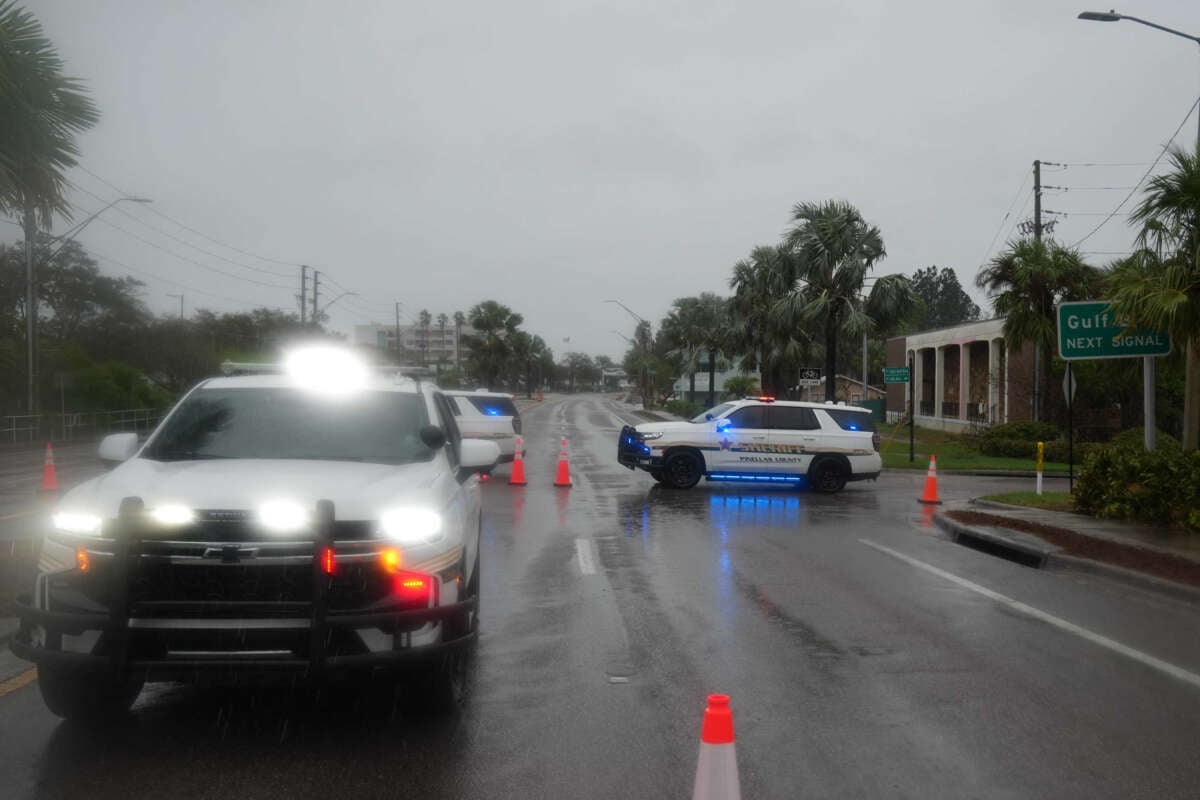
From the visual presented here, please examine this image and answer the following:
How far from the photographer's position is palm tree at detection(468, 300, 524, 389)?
99125mm

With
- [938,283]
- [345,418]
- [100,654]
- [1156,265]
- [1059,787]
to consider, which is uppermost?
[938,283]

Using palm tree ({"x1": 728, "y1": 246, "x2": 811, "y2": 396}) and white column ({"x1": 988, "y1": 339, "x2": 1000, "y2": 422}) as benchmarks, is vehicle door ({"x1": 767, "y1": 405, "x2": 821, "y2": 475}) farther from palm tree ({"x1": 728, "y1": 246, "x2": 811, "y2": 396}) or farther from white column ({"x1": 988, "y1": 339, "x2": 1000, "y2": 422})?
white column ({"x1": 988, "y1": 339, "x2": 1000, "y2": 422})

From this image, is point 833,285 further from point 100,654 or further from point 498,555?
point 100,654

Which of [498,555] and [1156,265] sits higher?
[1156,265]

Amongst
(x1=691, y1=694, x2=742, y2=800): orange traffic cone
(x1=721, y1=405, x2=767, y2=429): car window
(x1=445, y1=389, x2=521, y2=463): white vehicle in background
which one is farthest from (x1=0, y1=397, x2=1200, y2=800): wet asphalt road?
(x1=445, y1=389, x2=521, y2=463): white vehicle in background

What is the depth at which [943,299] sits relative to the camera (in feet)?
420

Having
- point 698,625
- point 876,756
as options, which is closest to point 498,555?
point 698,625

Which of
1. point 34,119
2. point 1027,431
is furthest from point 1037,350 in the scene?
point 34,119

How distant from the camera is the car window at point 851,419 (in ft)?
68.7

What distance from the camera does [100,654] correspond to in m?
5.03

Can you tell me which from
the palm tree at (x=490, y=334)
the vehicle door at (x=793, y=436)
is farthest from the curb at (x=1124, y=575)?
the palm tree at (x=490, y=334)

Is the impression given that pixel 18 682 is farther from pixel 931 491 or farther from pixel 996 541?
pixel 931 491

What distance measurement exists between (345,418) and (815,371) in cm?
2914

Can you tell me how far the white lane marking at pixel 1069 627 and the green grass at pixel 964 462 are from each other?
16999mm
